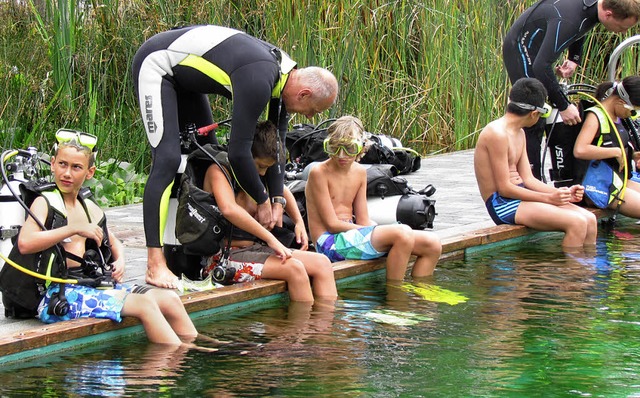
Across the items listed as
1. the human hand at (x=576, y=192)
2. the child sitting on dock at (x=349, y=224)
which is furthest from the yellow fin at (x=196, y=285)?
the human hand at (x=576, y=192)

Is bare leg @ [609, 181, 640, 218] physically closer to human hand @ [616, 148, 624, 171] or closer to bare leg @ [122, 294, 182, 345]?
human hand @ [616, 148, 624, 171]

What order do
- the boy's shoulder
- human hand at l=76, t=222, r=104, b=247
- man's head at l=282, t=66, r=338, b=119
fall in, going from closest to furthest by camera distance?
human hand at l=76, t=222, r=104, b=247 < the boy's shoulder < man's head at l=282, t=66, r=338, b=119

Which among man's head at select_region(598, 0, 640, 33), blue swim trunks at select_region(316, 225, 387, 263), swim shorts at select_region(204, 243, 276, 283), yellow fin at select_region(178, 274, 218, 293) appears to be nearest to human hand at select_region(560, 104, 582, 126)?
man's head at select_region(598, 0, 640, 33)

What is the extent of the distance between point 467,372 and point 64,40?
5928 millimetres

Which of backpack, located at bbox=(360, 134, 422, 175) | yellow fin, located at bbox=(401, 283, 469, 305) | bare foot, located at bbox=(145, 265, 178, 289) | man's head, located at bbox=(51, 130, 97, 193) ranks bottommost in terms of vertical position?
yellow fin, located at bbox=(401, 283, 469, 305)

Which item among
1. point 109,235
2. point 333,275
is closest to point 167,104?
point 109,235

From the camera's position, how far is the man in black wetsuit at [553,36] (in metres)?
7.75

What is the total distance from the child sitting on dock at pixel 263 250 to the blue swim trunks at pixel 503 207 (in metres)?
2.05

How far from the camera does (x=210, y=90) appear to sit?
562 cm

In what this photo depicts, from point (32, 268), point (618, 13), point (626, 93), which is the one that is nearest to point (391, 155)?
point (626, 93)

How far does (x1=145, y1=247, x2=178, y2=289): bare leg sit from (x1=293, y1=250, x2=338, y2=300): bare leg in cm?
69

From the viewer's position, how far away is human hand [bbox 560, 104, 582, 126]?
7902mm

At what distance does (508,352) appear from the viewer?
15.8ft

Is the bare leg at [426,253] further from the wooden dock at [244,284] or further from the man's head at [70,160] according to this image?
the man's head at [70,160]
